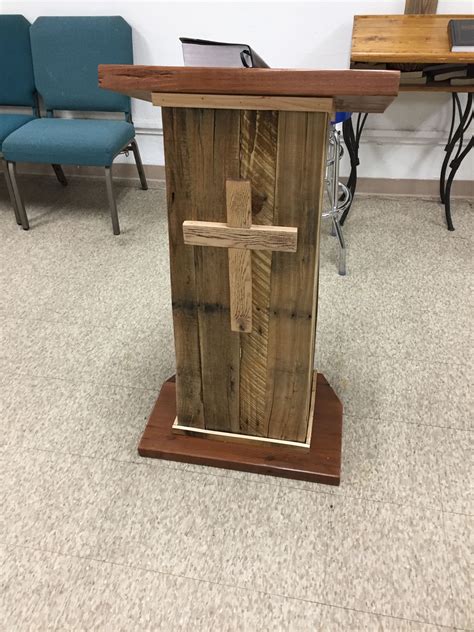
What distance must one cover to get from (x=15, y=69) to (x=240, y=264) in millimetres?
2217

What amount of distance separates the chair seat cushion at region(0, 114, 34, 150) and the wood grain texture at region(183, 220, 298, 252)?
1733 millimetres

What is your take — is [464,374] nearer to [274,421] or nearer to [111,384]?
[274,421]

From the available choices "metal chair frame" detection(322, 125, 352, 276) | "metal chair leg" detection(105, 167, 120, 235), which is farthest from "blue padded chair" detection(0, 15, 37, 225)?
"metal chair frame" detection(322, 125, 352, 276)

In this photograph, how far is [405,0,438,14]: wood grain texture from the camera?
2.24 meters

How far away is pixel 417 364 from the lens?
1660mm

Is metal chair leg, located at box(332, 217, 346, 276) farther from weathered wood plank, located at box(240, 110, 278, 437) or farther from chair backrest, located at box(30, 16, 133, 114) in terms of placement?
chair backrest, located at box(30, 16, 133, 114)

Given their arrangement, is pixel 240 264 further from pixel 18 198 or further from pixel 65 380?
pixel 18 198

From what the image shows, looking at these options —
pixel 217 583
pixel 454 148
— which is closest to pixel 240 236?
pixel 217 583

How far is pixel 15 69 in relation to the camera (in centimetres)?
265

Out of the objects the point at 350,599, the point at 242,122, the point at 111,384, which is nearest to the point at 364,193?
the point at 111,384

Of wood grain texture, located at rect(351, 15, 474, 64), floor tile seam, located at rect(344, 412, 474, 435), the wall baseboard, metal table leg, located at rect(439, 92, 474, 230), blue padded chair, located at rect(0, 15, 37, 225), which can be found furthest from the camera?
the wall baseboard

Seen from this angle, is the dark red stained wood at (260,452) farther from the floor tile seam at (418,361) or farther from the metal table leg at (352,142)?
the metal table leg at (352,142)

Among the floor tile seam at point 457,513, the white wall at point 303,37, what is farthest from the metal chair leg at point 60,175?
the floor tile seam at point 457,513

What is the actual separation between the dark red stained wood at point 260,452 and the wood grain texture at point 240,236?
0.54 m
